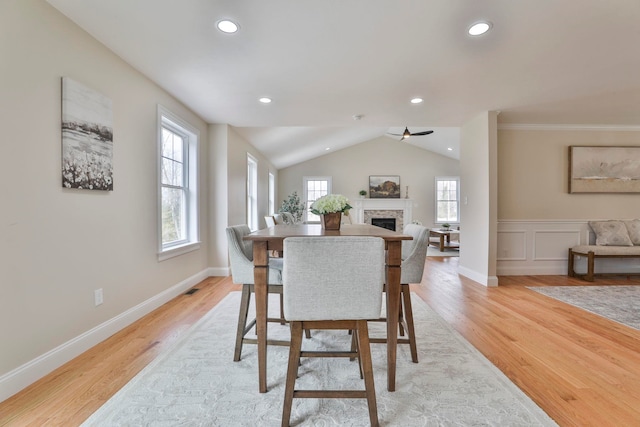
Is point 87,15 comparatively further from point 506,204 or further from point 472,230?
point 506,204

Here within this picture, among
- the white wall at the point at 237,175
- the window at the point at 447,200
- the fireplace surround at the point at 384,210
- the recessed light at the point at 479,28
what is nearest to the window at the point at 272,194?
the white wall at the point at 237,175

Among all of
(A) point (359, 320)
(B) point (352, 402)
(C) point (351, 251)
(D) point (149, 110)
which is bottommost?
(B) point (352, 402)

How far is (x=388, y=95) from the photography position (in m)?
3.19

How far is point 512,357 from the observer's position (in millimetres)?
1968

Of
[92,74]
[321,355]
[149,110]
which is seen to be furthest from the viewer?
[149,110]

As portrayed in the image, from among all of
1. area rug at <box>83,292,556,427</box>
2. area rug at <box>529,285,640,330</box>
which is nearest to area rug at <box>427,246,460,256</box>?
area rug at <box>529,285,640,330</box>

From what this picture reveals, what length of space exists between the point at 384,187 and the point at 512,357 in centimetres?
761

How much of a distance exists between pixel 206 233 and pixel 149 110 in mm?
1902

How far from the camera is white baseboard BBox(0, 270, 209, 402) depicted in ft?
5.03

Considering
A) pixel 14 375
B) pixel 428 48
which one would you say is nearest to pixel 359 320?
pixel 14 375

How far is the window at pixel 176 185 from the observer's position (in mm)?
3111

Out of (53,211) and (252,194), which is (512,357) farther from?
(252,194)

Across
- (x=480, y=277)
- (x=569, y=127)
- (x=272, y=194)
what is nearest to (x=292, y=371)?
(x=480, y=277)

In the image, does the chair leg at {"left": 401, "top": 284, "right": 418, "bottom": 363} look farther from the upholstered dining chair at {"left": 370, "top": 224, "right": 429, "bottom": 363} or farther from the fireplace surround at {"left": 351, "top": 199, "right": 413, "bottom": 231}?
the fireplace surround at {"left": 351, "top": 199, "right": 413, "bottom": 231}
